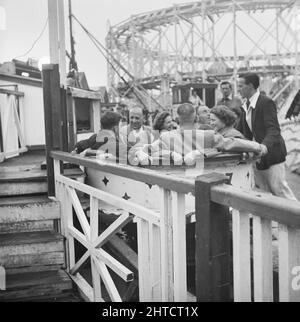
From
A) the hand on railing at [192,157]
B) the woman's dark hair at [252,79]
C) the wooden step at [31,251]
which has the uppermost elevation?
the woman's dark hair at [252,79]

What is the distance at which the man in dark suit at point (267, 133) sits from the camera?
3941 millimetres

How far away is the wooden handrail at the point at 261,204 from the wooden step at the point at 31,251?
2.60 meters

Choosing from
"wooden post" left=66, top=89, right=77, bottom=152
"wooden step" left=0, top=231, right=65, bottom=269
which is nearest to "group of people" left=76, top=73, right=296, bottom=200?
"wooden step" left=0, top=231, right=65, bottom=269

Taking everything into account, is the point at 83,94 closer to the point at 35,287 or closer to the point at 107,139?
the point at 107,139

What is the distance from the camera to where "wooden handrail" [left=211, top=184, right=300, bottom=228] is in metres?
1.20

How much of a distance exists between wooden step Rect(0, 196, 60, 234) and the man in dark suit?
2.11 meters

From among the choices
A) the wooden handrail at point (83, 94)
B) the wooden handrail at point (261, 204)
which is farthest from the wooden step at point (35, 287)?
the wooden handrail at point (83, 94)

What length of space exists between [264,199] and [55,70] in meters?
A: 3.25

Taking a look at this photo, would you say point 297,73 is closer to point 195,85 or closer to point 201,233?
point 195,85

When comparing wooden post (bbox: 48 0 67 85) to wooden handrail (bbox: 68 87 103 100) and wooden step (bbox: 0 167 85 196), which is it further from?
wooden handrail (bbox: 68 87 103 100)

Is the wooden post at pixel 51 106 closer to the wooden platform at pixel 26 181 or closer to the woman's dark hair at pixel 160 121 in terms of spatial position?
the wooden platform at pixel 26 181

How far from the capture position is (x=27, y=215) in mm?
3967

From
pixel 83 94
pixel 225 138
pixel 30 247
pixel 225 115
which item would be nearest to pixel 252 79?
pixel 225 115
